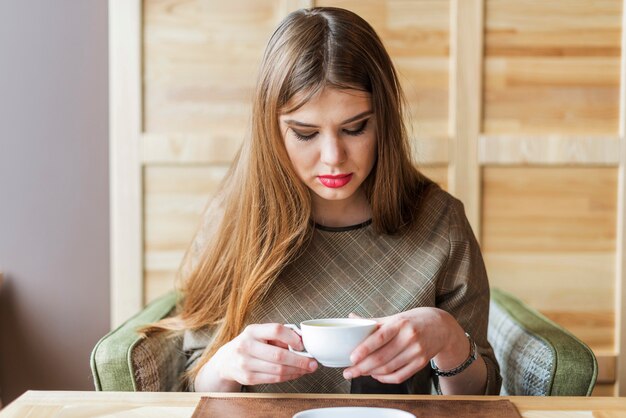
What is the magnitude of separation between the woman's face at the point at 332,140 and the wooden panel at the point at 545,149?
88 centimetres

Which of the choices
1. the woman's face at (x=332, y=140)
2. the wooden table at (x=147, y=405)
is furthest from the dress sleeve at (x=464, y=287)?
the wooden table at (x=147, y=405)

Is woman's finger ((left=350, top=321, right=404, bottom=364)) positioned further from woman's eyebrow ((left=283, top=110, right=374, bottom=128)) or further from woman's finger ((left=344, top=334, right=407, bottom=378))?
woman's eyebrow ((left=283, top=110, right=374, bottom=128))

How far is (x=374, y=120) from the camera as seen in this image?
1.34 meters

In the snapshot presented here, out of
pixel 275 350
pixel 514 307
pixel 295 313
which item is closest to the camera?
pixel 275 350

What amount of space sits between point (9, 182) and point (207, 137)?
0.58 meters

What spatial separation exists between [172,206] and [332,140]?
973 mm

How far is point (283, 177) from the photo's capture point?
1.39 metres

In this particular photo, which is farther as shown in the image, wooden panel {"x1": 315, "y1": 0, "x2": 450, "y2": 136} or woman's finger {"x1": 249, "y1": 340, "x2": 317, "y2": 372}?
wooden panel {"x1": 315, "y1": 0, "x2": 450, "y2": 136}

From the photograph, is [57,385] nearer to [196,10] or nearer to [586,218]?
[196,10]

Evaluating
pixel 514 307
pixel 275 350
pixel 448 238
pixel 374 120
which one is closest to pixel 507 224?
pixel 514 307

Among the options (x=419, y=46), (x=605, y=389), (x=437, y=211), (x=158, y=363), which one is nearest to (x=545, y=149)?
(x=419, y=46)

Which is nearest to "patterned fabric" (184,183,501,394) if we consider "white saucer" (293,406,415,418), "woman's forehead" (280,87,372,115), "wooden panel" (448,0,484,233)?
"woman's forehead" (280,87,372,115)

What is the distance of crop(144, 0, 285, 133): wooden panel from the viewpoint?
6.96 ft

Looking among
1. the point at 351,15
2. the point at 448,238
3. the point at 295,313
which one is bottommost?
the point at 295,313
